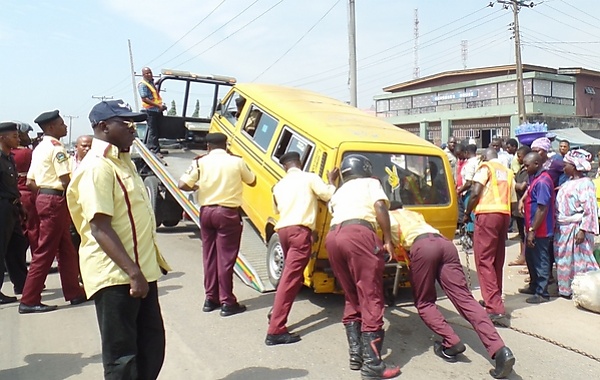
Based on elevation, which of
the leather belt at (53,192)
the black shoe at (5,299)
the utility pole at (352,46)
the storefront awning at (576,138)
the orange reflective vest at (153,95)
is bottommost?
the black shoe at (5,299)

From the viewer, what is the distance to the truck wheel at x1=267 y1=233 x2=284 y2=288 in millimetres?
5625

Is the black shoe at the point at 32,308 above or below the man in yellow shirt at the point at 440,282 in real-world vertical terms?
below

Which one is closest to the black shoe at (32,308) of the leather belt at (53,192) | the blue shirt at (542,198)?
the leather belt at (53,192)

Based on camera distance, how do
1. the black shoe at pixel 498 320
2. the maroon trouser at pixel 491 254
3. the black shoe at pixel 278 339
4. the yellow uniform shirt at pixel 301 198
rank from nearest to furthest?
the black shoe at pixel 278 339, the yellow uniform shirt at pixel 301 198, the black shoe at pixel 498 320, the maroon trouser at pixel 491 254

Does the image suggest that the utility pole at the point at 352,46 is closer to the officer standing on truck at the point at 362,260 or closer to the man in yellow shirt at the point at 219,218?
the man in yellow shirt at the point at 219,218

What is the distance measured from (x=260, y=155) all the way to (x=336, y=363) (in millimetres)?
3162

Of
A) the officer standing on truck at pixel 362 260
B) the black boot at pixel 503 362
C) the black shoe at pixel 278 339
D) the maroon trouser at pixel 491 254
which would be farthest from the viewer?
the maroon trouser at pixel 491 254

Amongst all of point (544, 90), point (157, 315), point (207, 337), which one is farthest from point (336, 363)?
point (544, 90)

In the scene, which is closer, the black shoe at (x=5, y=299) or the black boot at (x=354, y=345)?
the black boot at (x=354, y=345)

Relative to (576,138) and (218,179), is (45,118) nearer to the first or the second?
(218,179)

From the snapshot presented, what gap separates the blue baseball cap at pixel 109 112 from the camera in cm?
299

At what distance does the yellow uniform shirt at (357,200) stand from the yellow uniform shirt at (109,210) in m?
1.67

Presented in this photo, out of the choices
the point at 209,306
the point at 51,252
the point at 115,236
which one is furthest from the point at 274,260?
the point at 115,236

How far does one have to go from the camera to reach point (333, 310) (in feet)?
17.9
